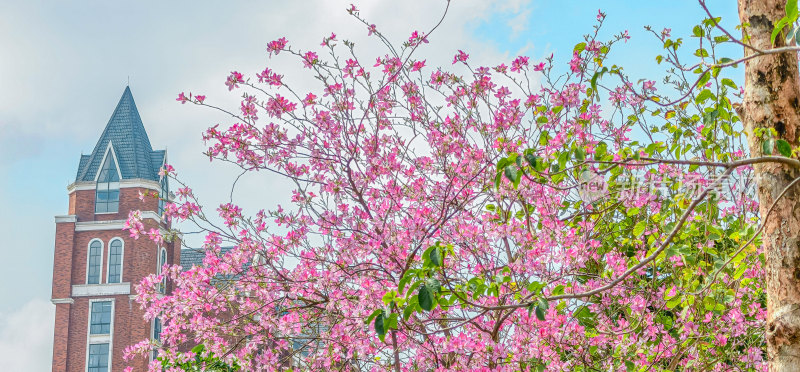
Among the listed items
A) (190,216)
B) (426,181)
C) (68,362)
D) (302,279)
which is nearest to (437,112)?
(426,181)

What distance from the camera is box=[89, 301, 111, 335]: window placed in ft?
108

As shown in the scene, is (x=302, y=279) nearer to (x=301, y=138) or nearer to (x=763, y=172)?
(x=301, y=138)

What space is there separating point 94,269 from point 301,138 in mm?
31155

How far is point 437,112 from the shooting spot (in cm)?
645

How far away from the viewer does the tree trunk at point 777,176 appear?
3.30 metres

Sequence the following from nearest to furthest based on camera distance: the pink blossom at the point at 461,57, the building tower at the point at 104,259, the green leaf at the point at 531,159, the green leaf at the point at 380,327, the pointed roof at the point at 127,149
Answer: the green leaf at the point at 380,327 → the green leaf at the point at 531,159 → the pink blossom at the point at 461,57 → the building tower at the point at 104,259 → the pointed roof at the point at 127,149

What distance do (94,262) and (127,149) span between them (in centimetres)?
546

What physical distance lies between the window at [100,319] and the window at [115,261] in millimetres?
1102

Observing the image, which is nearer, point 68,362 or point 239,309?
point 239,309

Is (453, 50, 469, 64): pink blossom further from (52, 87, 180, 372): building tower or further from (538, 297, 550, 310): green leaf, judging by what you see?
(52, 87, 180, 372): building tower

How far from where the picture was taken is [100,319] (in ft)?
109

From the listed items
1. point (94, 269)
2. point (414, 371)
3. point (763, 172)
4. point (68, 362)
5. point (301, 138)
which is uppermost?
point (94, 269)

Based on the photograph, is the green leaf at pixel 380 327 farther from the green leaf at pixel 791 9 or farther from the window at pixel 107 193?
the window at pixel 107 193

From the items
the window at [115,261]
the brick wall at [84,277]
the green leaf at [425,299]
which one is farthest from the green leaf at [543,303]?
the window at [115,261]
